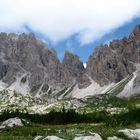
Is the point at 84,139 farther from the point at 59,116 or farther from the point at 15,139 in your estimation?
the point at 59,116

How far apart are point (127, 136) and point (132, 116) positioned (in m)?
73.0

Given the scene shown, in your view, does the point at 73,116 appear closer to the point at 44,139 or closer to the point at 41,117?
the point at 41,117

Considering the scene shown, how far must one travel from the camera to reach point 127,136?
36719mm

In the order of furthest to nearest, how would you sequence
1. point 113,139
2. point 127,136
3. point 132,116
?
point 132,116
point 127,136
point 113,139

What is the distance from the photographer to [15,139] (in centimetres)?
3734

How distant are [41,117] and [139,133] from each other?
305 feet

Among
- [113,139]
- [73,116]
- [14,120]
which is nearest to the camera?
[113,139]

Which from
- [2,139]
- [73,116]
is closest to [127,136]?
[2,139]

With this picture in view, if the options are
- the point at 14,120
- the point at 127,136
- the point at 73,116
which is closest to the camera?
the point at 127,136

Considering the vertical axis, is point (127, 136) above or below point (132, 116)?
below

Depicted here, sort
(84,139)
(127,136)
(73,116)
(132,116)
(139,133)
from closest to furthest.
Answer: (84,139) < (127,136) < (139,133) < (132,116) < (73,116)

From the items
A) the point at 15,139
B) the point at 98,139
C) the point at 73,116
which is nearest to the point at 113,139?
the point at 98,139

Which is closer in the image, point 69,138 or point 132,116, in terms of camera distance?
point 69,138

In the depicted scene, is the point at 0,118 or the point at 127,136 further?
the point at 0,118
